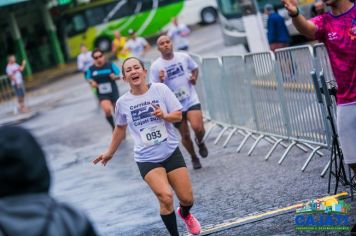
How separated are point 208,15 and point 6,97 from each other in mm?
18424

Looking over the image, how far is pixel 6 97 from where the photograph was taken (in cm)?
2878

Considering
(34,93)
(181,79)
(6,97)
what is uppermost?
(181,79)

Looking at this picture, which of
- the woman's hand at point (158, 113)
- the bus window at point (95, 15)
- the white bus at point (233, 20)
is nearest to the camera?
the woman's hand at point (158, 113)

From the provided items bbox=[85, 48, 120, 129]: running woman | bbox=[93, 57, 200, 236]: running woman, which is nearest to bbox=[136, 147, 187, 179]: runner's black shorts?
bbox=[93, 57, 200, 236]: running woman

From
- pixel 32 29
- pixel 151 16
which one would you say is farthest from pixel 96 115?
pixel 32 29

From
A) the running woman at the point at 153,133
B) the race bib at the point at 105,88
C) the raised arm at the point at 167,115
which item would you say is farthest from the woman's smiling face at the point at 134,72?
the race bib at the point at 105,88

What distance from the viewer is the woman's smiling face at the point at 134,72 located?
7.59m

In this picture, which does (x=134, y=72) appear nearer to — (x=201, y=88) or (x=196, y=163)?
(x=196, y=163)

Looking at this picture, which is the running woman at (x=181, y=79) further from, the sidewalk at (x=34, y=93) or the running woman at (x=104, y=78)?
the sidewalk at (x=34, y=93)

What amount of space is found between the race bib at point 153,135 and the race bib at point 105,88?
7941 mm

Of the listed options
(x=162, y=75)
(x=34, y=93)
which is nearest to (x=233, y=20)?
(x=34, y=93)

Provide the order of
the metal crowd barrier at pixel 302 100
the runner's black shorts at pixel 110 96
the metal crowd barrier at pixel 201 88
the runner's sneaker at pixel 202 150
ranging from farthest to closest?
the runner's black shorts at pixel 110 96 → the metal crowd barrier at pixel 201 88 → the runner's sneaker at pixel 202 150 → the metal crowd barrier at pixel 302 100

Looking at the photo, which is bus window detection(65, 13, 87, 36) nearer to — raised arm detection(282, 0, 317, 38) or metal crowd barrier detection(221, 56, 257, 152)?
metal crowd barrier detection(221, 56, 257, 152)

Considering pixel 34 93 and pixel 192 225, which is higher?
pixel 192 225
